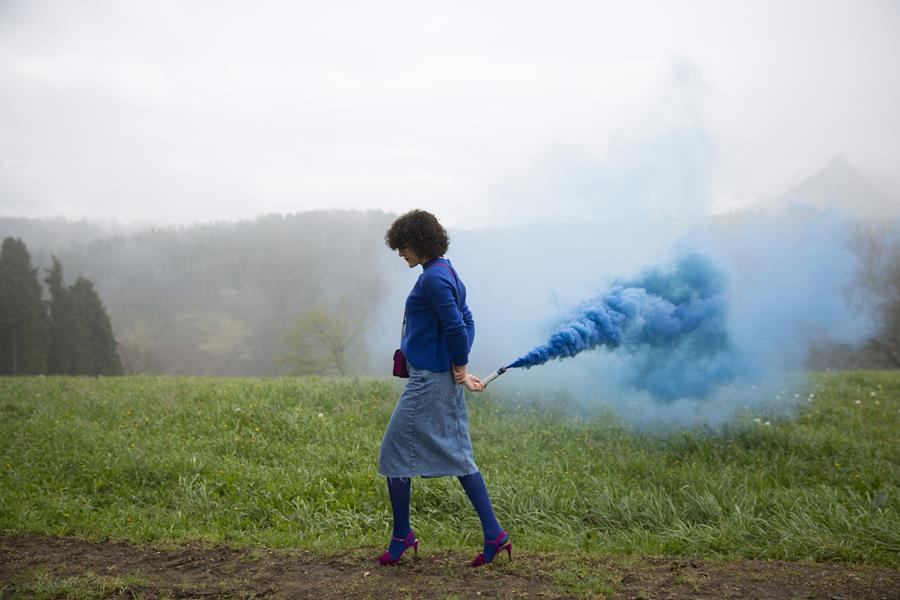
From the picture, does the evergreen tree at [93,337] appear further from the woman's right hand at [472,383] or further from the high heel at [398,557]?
the woman's right hand at [472,383]

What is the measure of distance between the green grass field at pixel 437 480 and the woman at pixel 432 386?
1.11m

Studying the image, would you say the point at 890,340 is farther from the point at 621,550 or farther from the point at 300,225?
the point at 300,225

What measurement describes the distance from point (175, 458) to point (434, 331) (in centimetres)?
450

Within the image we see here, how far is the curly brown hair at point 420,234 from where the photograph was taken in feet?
14.6

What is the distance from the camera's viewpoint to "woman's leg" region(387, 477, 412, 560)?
443 centimetres

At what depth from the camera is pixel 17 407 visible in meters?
9.58

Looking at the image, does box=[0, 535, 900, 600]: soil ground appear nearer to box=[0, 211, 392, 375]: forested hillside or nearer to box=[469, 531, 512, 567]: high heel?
box=[469, 531, 512, 567]: high heel

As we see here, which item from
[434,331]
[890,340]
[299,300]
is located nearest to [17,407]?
[434,331]

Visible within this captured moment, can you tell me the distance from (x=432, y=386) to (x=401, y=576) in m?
1.39

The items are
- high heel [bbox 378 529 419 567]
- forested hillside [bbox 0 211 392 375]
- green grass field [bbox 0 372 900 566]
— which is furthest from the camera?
forested hillside [bbox 0 211 392 375]

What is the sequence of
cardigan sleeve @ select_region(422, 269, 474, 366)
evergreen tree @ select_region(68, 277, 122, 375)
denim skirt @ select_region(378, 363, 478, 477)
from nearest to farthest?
cardigan sleeve @ select_region(422, 269, 474, 366), denim skirt @ select_region(378, 363, 478, 477), evergreen tree @ select_region(68, 277, 122, 375)

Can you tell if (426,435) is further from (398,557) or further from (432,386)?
(398,557)

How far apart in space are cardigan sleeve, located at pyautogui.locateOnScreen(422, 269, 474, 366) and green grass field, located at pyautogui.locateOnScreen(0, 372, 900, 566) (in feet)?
6.51

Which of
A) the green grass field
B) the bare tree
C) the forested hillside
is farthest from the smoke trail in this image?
the forested hillside
